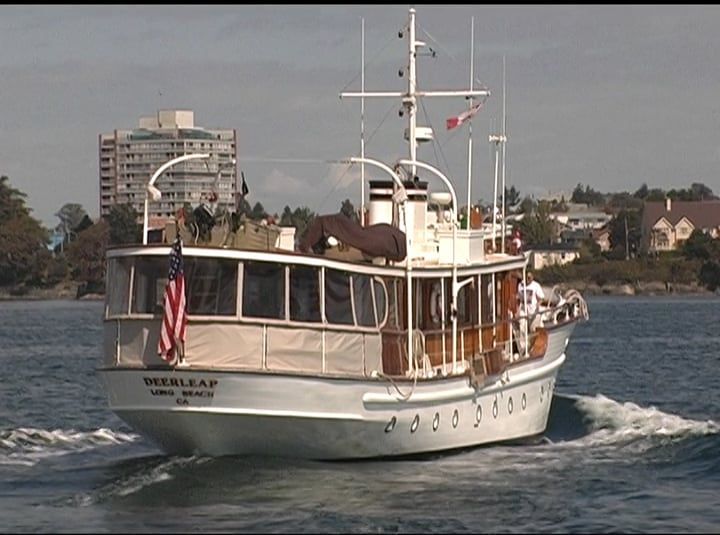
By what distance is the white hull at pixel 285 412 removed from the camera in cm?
2691

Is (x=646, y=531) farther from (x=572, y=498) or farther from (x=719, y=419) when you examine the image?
(x=719, y=419)

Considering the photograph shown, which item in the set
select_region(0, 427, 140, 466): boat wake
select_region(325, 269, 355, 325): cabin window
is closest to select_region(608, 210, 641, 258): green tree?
select_region(0, 427, 140, 466): boat wake

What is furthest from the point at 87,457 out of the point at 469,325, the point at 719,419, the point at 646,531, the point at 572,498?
the point at 719,419

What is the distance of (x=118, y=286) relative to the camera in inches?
1092

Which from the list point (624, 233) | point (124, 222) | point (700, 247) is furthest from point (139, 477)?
point (624, 233)

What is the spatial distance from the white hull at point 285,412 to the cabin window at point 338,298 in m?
1.00

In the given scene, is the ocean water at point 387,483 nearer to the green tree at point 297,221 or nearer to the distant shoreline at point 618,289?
the green tree at point 297,221

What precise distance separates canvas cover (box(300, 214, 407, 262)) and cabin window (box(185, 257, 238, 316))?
7.59 feet

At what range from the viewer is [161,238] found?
29000 millimetres

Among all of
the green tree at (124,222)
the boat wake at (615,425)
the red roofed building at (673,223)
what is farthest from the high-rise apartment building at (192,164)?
the red roofed building at (673,223)

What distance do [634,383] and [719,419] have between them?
36.2 feet

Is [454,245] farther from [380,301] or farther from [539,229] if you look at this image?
[539,229]

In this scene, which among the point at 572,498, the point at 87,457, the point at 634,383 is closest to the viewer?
the point at 572,498

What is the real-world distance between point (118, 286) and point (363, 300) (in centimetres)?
377
